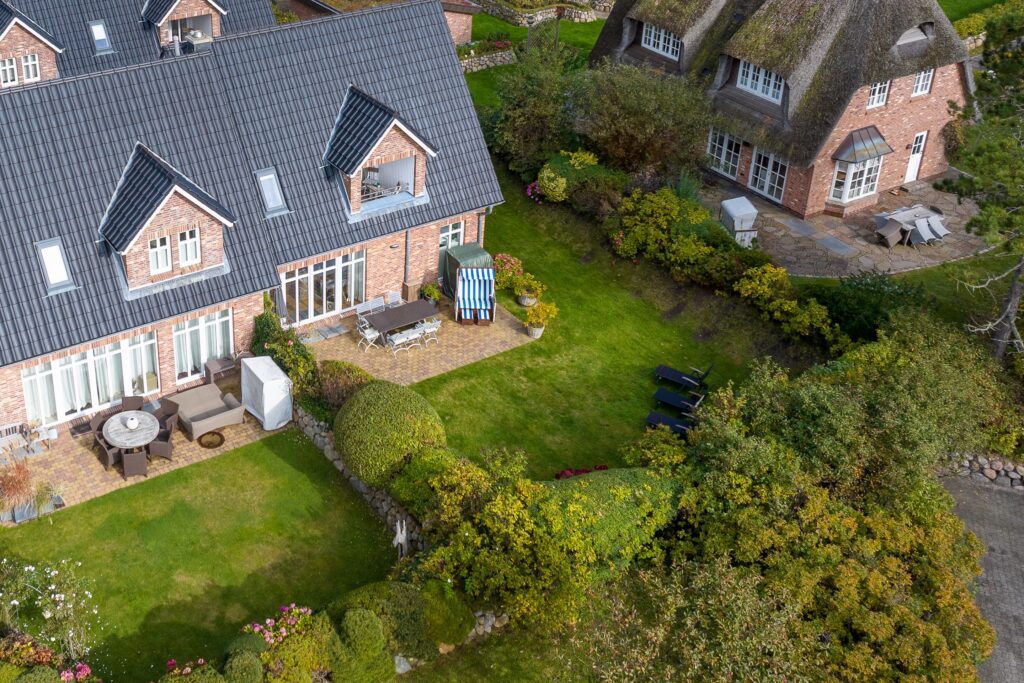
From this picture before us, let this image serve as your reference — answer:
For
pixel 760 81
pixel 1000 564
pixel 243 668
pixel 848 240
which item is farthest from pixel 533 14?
pixel 243 668

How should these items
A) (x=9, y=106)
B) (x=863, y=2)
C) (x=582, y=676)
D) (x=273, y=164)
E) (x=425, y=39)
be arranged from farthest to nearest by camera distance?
(x=863, y=2) < (x=425, y=39) < (x=273, y=164) < (x=9, y=106) < (x=582, y=676)

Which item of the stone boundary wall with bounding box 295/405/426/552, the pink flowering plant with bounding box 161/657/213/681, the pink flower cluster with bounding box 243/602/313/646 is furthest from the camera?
the stone boundary wall with bounding box 295/405/426/552

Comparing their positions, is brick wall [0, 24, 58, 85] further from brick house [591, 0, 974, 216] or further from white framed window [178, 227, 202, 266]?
brick house [591, 0, 974, 216]

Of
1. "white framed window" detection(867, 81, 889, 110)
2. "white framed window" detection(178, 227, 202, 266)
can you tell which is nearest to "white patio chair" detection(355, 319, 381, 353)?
"white framed window" detection(178, 227, 202, 266)

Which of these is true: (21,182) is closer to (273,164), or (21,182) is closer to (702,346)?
(273,164)

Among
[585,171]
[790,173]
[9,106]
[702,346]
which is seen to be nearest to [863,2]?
[790,173]

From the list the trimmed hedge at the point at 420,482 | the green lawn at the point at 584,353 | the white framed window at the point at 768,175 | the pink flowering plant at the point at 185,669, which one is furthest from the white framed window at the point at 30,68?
the white framed window at the point at 768,175
